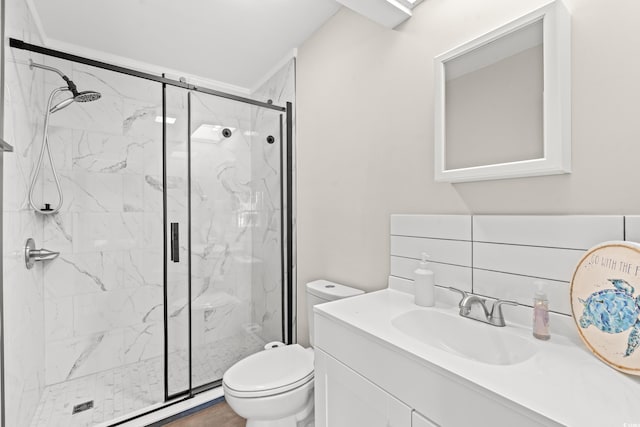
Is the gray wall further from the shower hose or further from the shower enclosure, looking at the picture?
the shower hose

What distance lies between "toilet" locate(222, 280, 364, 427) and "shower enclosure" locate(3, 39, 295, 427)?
1.95 feet

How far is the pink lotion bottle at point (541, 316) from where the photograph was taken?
0.88 metres

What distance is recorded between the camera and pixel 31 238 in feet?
5.71

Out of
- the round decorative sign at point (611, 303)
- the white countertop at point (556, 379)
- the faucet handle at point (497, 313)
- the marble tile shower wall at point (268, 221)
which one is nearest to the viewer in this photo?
the white countertop at point (556, 379)

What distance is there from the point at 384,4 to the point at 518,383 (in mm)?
1430

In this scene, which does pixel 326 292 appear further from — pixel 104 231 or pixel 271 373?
pixel 104 231

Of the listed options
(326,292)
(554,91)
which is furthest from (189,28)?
(554,91)

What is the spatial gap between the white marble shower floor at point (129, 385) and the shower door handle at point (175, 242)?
0.62 meters

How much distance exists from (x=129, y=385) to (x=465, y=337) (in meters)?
2.20

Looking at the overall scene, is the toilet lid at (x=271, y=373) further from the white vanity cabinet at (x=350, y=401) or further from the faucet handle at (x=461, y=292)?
the faucet handle at (x=461, y=292)

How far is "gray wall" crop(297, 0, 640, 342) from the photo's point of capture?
0.82 metres

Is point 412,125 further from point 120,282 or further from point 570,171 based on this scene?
point 120,282

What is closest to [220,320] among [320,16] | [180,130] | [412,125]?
[180,130]

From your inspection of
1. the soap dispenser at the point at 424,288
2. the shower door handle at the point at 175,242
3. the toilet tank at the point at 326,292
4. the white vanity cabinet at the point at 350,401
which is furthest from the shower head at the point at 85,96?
the soap dispenser at the point at 424,288
